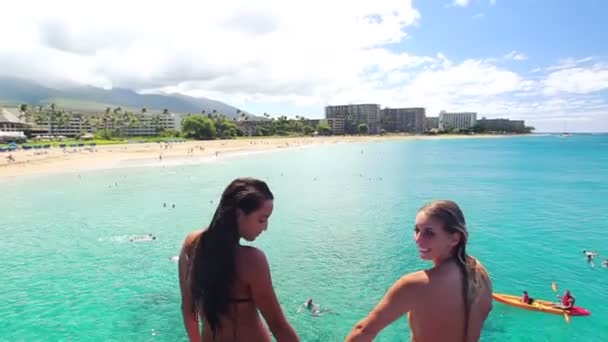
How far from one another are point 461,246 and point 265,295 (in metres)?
1.28

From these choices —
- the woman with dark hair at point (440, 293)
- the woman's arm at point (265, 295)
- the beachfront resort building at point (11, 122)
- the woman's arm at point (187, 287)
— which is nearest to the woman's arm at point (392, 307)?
the woman with dark hair at point (440, 293)

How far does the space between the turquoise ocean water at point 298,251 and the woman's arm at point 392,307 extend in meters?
9.70

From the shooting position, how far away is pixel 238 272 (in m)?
2.49

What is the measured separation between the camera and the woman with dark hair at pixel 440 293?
2385 mm

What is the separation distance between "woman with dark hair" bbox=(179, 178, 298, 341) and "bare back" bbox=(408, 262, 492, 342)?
0.83 meters

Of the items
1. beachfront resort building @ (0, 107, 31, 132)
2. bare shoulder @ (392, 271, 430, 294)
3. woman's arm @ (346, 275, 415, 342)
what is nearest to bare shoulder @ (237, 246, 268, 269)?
woman's arm @ (346, 275, 415, 342)

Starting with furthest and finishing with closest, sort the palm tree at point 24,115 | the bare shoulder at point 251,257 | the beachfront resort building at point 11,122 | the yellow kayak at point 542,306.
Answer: the palm tree at point 24,115, the beachfront resort building at point 11,122, the yellow kayak at point 542,306, the bare shoulder at point 251,257

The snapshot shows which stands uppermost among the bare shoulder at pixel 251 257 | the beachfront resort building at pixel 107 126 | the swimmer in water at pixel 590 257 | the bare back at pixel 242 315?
the beachfront resort building at pixel 107 126

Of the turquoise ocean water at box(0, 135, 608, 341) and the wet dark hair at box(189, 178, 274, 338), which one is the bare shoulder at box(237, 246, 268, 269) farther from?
the turquoise ocean water at box(0, 135, 608, 341)

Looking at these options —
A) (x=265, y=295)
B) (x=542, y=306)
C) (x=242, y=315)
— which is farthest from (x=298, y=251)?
(x=265, y=295)

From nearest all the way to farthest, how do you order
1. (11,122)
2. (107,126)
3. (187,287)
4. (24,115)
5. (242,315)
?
1. (242,315)
2. (187,287)
3. (11,122)
4. (24,115)
5. (107,126)

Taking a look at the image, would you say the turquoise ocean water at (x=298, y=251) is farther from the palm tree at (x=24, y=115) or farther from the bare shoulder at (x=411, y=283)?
the palm tree at (x=24, y=115)

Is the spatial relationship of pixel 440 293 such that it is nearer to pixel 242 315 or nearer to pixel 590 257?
pixel 242 315

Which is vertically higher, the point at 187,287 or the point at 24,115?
the point at 24,115
